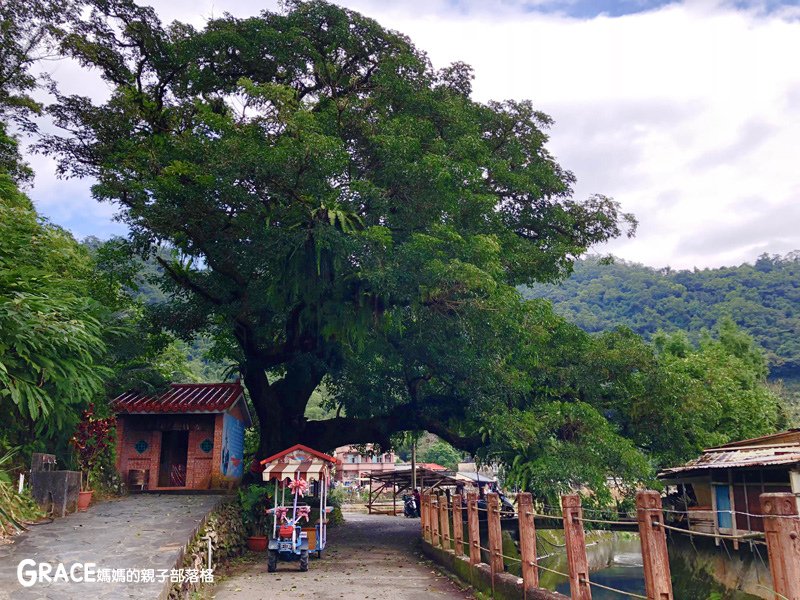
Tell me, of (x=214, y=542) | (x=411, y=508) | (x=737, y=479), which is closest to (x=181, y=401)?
(x=214, y=542)

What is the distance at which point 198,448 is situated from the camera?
54.0 ft

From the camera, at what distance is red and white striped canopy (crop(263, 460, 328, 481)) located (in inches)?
460

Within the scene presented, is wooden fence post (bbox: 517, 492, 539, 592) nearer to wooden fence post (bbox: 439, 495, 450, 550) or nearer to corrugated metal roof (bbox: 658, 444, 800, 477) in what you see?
wooden fence post (bbox: 439, 495, 450, 550)

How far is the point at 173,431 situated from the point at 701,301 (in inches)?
2694

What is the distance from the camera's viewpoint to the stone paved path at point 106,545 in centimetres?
637

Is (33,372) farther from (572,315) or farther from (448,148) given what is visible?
(572,315)

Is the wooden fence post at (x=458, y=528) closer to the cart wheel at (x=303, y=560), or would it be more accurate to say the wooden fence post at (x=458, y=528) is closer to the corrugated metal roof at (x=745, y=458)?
the cart wheel at (x=303, y=560)

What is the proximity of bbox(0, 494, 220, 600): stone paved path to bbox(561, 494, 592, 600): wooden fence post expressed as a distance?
14.3ft

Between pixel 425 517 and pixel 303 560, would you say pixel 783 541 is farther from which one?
pixel 425 517

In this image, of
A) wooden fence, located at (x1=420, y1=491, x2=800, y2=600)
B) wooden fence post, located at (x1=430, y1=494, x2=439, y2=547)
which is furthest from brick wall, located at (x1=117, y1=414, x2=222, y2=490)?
wooden fence, located at (x1=420, y1=491, x2=800, y2=600)

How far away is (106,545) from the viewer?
332 inches

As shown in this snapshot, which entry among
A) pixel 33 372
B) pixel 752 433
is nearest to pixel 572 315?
pixel 752 433

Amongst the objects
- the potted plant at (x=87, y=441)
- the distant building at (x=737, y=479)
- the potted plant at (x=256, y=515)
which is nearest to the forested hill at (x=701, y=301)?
the distant building at (x=737, y=479)

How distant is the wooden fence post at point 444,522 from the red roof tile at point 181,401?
22.5 feet
